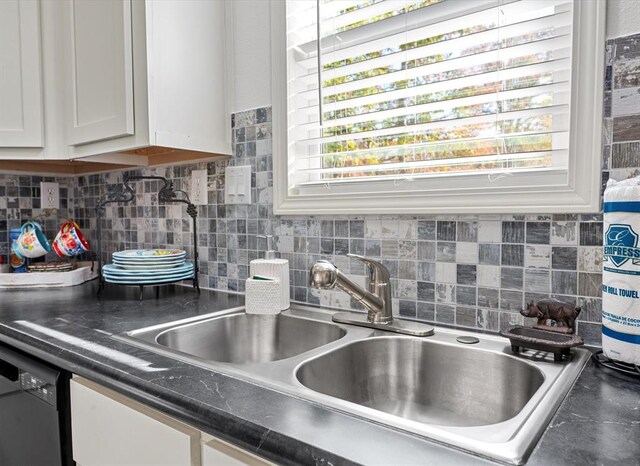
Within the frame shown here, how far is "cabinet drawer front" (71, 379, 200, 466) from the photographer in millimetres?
721

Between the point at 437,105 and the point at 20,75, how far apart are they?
5.04ft

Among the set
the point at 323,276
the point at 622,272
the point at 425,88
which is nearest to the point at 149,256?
the point at 323,276

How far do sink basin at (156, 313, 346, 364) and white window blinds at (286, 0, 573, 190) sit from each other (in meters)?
0.44

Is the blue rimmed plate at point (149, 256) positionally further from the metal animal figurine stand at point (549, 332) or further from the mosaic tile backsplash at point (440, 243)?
the metal animal figurine stand at point (549, 332)

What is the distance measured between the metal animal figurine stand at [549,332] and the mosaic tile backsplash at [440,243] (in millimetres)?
81

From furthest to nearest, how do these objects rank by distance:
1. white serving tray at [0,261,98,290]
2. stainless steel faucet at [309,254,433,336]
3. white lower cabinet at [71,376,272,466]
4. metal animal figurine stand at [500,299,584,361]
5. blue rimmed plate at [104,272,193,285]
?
white serving tray at [0,261,98,290] < blue rimmed plate at [104,272,193,285] < stainless steel faucet at [309,254,433,336] < metal animal figurine stand at [500,299,584,361] < white lower cabinet at [71,376,272,466]

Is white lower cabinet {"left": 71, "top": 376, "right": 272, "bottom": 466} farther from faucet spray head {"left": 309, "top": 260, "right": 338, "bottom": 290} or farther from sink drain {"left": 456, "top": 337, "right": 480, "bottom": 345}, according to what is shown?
sink drain {"left": 456, "top": 337, "right": 480, "bottom": 345}

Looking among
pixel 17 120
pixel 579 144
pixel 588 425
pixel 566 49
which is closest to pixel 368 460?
pixel 588 425

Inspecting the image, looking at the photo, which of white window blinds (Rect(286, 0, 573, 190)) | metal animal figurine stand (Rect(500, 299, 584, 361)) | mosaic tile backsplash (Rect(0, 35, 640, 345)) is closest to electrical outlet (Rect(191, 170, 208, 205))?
mosaic tile backsplash (Rect(0, 35, 640, 345))

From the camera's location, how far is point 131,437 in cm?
80

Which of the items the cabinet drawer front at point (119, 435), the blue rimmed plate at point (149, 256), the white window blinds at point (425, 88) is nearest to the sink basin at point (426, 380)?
the cabinet drawer front at point (119, 435)

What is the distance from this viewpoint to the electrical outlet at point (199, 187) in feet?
5.42

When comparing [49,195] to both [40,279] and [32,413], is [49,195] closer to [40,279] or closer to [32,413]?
[40,279]

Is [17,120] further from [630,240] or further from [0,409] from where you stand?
[630,240]
